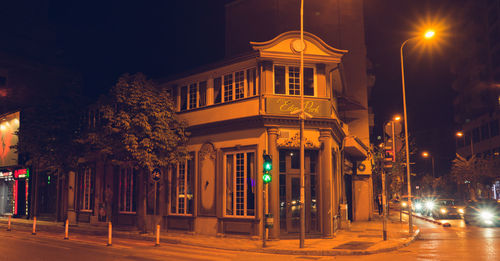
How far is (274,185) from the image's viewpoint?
18547mm

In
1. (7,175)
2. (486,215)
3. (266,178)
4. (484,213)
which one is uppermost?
(7,175)

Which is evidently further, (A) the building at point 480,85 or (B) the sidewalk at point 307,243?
(A) the building at point 480,85

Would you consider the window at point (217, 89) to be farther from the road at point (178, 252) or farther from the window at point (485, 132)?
the window at point (485, 132)

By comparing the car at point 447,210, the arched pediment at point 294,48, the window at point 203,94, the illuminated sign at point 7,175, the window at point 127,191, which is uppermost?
the arched pediment at point 294,48

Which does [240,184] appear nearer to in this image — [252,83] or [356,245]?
[252,83]

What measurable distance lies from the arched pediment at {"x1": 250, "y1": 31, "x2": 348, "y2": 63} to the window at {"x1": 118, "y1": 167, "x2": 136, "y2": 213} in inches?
477

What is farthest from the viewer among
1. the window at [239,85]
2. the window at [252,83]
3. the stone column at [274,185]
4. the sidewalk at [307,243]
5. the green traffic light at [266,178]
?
the window at [239,85]

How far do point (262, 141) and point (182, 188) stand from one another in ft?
18.8

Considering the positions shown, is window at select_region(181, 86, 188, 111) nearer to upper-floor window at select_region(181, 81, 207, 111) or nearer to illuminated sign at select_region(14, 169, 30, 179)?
upper-floor window at select_region(181, 81, 207, 111)

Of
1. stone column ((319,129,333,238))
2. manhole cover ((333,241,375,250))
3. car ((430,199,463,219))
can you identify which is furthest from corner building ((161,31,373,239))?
car ((430,199,463,219))

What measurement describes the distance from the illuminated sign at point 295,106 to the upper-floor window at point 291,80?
1.89 ft

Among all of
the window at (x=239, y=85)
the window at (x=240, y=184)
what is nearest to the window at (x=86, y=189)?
the window at (x=240, y=184)

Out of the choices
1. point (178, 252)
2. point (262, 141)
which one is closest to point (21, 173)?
point (262, 141)

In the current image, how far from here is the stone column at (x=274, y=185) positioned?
18.2 meters
